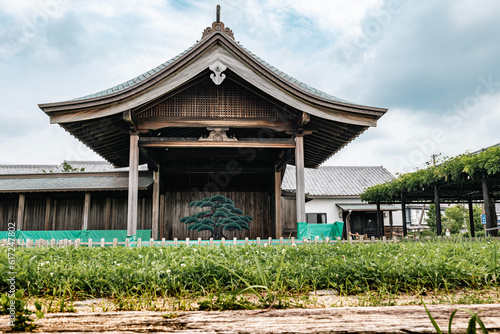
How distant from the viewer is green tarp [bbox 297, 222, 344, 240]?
11.0 meters

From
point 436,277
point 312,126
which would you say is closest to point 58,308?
point 436,277

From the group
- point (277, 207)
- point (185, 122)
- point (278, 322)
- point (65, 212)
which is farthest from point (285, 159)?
point (278, 322)

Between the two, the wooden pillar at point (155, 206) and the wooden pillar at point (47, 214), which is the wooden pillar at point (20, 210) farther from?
the wooden pillar at point (155, 206)

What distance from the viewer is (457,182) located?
43.2 feet

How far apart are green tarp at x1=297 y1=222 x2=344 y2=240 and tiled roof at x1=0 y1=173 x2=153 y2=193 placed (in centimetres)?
631

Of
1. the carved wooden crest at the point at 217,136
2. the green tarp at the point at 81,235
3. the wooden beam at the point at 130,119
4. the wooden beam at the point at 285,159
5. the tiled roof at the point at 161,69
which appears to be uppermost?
the tiled roof at the point at 161,69

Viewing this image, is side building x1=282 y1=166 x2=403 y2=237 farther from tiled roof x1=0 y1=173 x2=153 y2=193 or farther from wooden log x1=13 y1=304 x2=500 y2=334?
wooden log x1=13 y1=304 x2=500 y2=334

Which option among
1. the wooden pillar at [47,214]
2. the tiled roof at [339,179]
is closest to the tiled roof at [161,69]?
the wooden pillar at [47,214]

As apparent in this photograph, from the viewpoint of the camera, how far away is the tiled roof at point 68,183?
14711mm

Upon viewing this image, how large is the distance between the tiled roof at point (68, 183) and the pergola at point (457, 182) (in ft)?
33.3

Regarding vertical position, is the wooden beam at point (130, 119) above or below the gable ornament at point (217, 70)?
below

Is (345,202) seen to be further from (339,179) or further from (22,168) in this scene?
(22,168)

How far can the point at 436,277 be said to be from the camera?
3.85m

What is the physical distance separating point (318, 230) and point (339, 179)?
20117 millimetres
